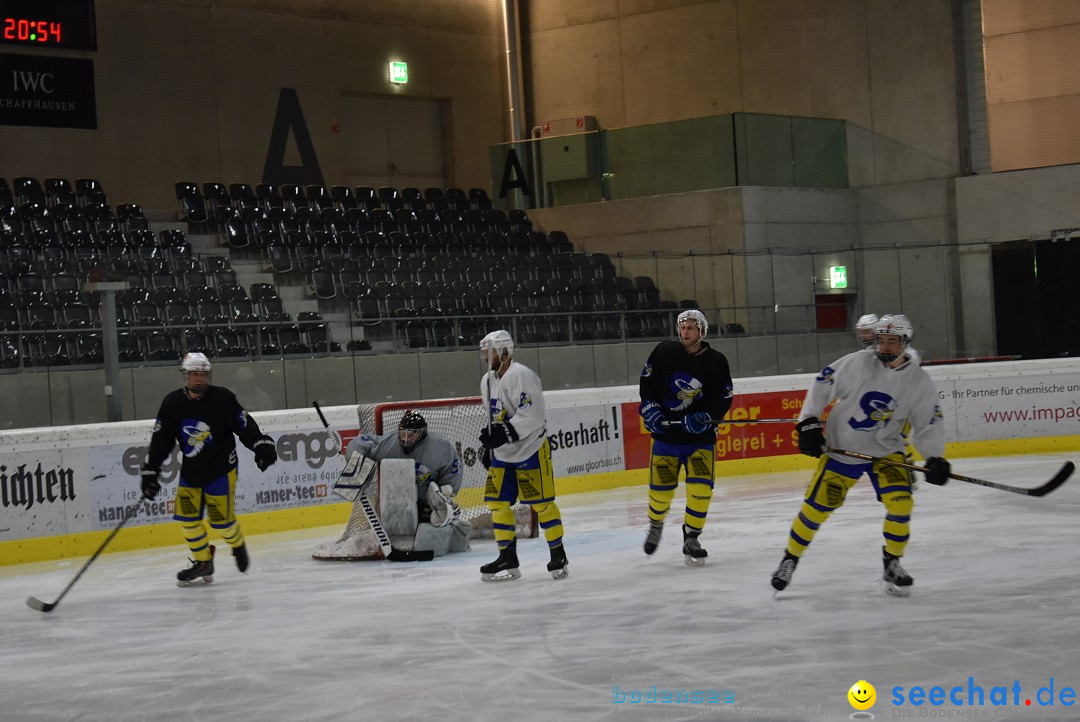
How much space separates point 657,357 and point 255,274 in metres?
6.72

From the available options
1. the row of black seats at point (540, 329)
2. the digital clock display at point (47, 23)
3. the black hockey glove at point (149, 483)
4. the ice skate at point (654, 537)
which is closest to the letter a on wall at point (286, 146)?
the digital clock display at point (47, 23)

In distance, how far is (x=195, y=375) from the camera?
7.86 metres

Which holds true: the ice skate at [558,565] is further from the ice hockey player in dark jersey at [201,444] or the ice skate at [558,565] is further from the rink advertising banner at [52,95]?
the rink advertising banner at [52,95]

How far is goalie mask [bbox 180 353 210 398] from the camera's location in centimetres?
785

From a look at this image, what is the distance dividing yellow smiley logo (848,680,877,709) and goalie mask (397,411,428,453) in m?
4.43

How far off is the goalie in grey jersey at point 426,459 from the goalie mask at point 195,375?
4.03 ft

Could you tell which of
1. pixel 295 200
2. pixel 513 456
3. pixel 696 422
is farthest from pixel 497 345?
pixel 295 200

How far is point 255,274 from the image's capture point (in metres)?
13.5

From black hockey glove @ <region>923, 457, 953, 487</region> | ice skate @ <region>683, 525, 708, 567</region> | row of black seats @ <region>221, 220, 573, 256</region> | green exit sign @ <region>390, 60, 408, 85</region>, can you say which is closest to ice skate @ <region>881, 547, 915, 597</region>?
black hockey glove @ <region>923, 457, 953, 487</region>

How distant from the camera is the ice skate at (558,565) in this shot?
767cm

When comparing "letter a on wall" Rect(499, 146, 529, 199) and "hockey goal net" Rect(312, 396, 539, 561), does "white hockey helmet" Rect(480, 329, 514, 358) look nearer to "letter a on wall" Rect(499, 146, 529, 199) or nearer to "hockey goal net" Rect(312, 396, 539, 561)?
"hockey goal net" Rect(312, 396, 539, 561)

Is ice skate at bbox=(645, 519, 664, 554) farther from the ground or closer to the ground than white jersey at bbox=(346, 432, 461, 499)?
closer to the ground

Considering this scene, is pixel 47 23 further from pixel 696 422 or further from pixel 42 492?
pixel 696 422

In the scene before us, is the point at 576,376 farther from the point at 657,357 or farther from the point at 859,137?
the point at 859,137
